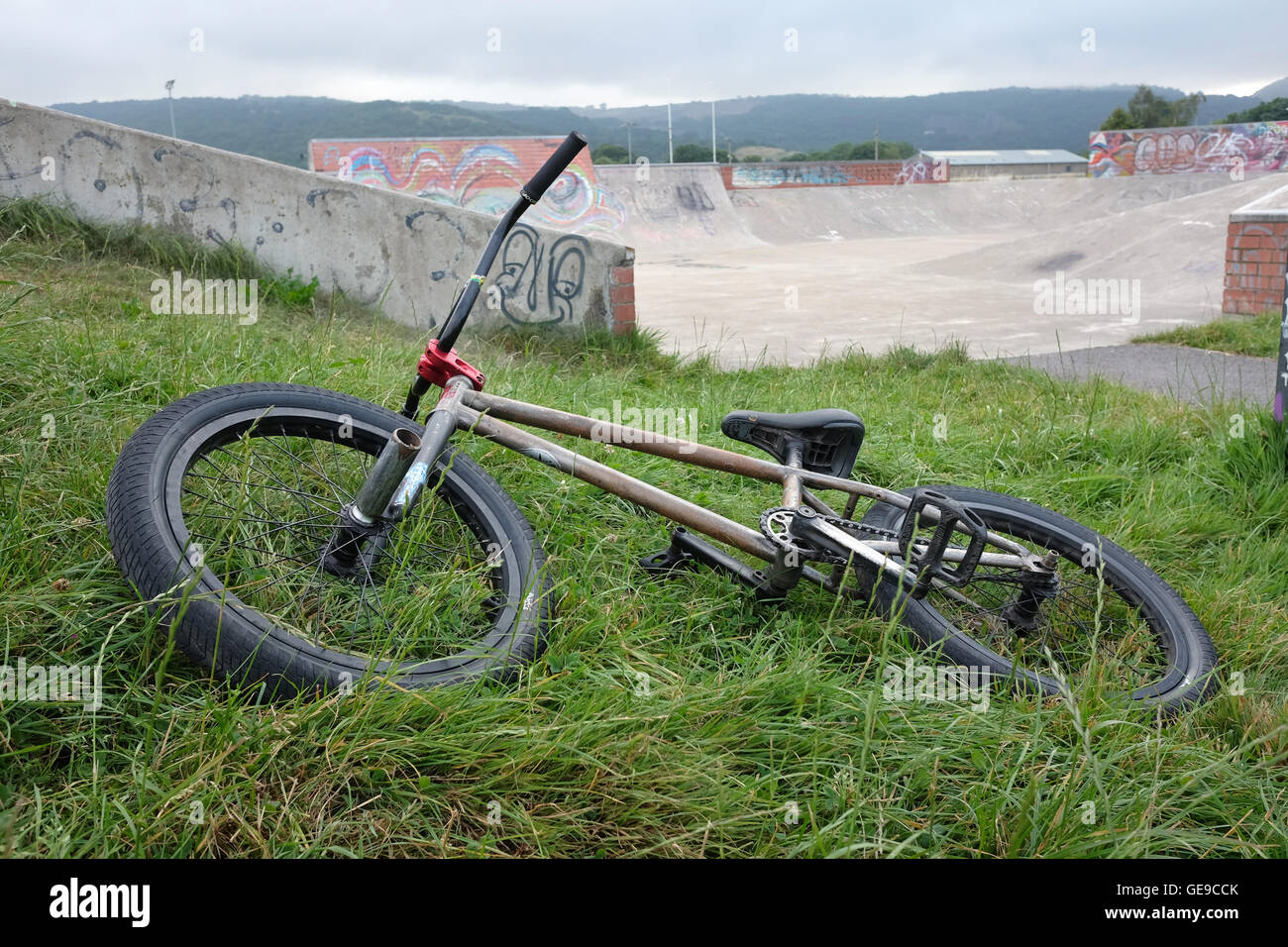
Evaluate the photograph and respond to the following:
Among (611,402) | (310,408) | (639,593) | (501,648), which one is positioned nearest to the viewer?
(501,648)

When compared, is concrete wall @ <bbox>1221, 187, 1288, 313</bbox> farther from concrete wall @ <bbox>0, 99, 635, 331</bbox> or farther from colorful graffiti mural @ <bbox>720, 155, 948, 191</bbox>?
colorful graffiti mural @ <bbox>720, 155, 948, 191</bbox>

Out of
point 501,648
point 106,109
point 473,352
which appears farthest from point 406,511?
point 106,109

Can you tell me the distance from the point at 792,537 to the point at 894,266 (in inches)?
664

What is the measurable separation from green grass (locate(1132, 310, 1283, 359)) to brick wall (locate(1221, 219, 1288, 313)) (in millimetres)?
1001

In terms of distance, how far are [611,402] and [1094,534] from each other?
8.65 ft

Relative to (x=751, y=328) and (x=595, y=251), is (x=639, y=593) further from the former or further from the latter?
(x=751, y=328)

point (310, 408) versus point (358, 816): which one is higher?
point (310, 408)

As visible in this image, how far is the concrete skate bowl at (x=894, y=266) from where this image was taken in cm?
962

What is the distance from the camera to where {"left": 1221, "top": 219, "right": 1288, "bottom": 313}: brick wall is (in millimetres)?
9852

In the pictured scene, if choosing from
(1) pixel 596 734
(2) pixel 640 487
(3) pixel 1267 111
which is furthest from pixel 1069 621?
(3) pixel 1267 111

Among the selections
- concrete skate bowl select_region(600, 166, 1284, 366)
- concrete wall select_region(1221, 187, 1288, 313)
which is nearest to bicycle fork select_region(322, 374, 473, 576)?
concrete skate bowl select_region(600, 166, 1284, 366)

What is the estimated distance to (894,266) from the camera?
59.4 ft

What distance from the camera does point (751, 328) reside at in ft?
32.3
